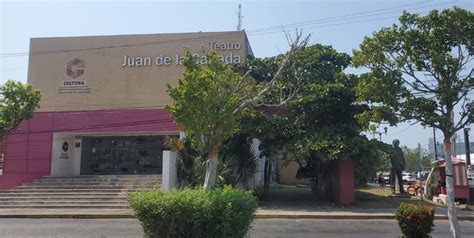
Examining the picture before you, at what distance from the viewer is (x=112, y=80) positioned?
114ft

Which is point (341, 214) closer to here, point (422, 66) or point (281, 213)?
point (281, 213)

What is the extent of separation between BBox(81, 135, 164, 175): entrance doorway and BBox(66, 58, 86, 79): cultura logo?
596cm

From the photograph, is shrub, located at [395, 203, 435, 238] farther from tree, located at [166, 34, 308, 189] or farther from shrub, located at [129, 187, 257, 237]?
tree, located at [166, 34, 308, 189]

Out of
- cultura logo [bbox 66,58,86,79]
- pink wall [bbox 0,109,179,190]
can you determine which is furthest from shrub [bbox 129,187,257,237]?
cultura logo [bbox 66,58,86,79]

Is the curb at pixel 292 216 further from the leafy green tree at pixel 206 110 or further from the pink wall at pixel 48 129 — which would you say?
the pink wall at pixel 48 129

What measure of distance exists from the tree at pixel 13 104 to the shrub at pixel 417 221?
17993 mm

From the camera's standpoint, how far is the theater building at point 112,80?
31.1 metres

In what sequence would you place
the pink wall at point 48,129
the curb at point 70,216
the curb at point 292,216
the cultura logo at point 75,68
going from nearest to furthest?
1. the curb at point 292,216
2. the curb at point 70,216
3. the pink wall at point 48,129
4. the cultura logo at point 75,68

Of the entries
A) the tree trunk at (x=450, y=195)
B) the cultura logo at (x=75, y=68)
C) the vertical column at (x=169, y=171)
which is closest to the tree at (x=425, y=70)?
the tree trunk at (x=450, y=195)

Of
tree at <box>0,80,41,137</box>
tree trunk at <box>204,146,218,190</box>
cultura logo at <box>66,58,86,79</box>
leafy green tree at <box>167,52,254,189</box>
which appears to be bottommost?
tree trunk at <box>204,146,218,190</box>

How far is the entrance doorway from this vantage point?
31047mm

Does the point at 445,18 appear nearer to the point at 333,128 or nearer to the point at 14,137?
the point at 333,128

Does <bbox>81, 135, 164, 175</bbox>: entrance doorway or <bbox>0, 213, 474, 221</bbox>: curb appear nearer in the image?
<bbox>0, 213, 474, 221</bbox>: curb

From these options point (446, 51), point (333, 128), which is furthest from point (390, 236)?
point (333, 128)
